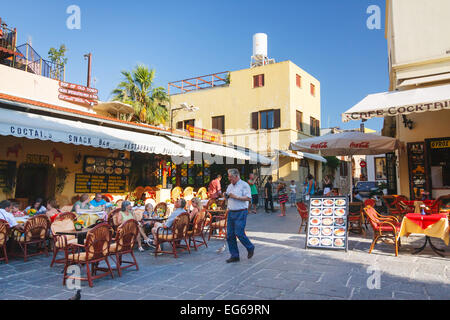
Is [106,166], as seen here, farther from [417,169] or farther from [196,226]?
[417,169]

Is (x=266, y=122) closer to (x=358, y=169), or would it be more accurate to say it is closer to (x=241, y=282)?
(x=241, y=282)

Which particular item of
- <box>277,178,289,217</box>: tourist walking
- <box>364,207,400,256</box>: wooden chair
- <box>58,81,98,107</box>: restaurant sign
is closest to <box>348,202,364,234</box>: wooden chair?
<box>364,207,400,256</box>: wooden chair

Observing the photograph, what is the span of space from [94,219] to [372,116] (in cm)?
595

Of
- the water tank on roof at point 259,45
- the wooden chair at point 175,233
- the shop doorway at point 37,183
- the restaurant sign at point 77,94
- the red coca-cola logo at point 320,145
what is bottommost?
the wooden chair at point 175,233

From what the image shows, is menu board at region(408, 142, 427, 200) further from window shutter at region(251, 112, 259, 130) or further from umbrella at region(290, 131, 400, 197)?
window shutter at region(251, 112, 259, 130)

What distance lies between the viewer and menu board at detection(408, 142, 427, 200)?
9188mm

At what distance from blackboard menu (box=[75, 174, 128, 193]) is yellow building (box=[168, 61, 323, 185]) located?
10.6 meters

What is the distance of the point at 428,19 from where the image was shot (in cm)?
880

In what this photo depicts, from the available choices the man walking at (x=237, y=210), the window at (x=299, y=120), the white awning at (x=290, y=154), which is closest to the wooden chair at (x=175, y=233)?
the man walking at (x=237, y=210)

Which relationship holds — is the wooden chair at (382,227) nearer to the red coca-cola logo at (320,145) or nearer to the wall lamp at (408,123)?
the red coca-cola logo at (320,145)

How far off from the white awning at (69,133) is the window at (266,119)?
37.5 ft

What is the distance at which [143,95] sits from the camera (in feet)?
59.6

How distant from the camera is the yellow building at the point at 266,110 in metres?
20.4
